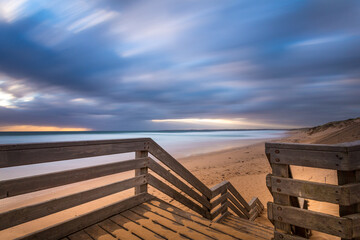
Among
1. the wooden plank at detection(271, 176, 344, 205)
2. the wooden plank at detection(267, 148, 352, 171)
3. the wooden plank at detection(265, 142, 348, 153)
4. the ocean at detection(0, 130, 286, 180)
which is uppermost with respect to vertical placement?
the wooden plank at detection(265, 142, 348, 153)

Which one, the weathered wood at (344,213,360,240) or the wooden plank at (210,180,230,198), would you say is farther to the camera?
the wooden plank at (210,180,230,198)

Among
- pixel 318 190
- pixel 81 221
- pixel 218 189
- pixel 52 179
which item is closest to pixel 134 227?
pixel 81 221

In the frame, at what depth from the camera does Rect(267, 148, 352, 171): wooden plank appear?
1946mm

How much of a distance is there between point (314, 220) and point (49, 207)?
3.08m

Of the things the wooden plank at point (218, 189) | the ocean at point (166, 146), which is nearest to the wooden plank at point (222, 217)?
the wooden plank at point (218, 189)

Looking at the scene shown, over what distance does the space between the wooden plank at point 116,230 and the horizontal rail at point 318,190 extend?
1894mm

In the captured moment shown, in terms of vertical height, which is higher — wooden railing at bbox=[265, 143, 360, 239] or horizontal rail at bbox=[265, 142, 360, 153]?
horizontal rail at bbox=[265, 142, 360, 153]

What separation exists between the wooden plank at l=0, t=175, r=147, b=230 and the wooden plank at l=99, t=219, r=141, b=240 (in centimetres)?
42

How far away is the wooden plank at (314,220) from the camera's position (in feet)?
6.48

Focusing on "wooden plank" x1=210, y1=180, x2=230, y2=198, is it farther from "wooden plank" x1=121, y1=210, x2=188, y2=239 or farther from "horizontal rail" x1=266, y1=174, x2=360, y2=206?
"horizontal rail" x1=266, y1=174, x2=360, y2=206

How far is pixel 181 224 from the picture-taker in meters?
3.12

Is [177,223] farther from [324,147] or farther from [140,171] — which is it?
[324,147]

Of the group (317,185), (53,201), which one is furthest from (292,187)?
(53,201)

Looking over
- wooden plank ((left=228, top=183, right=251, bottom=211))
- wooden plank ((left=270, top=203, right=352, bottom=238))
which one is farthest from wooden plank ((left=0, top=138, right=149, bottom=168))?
wooden plank ((left=228, top=183, right=251, bottom=211))
